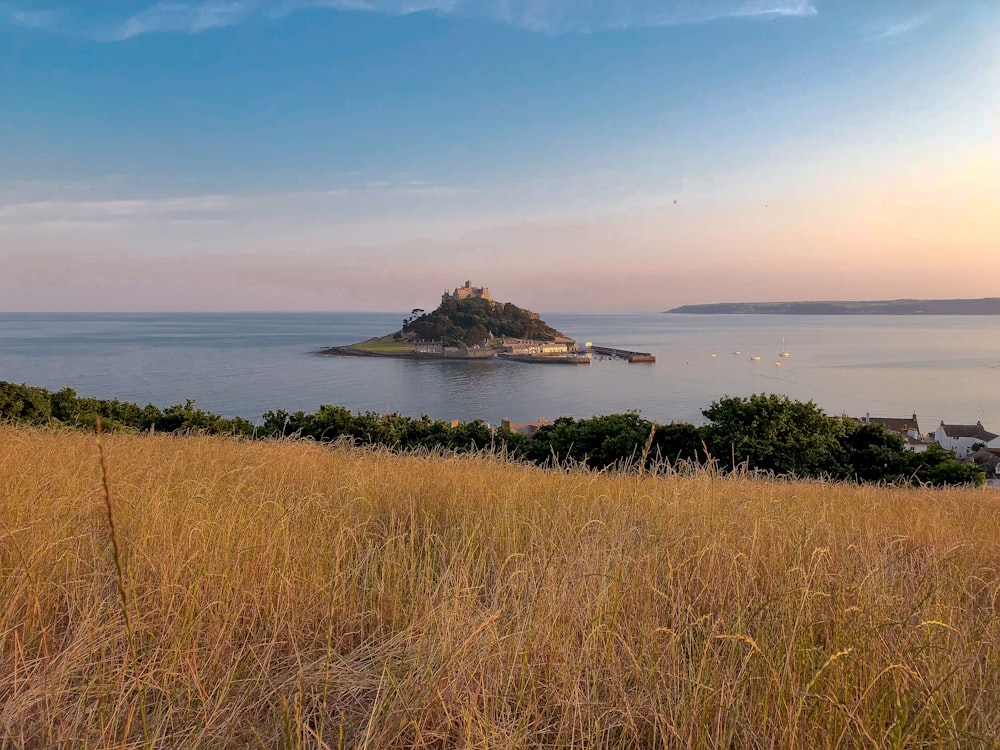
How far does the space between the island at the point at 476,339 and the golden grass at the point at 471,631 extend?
8181 centimetres

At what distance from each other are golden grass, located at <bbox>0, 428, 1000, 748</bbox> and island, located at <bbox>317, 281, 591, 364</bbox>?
81813 mm

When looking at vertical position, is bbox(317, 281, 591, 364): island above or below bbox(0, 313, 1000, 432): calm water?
above

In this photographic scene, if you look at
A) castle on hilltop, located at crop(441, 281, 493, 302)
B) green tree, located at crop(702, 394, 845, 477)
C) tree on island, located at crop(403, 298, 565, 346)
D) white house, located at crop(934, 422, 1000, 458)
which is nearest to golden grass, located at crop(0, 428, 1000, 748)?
green tree, located at crop(702, 394, 845, 477)

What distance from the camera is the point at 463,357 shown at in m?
90.9

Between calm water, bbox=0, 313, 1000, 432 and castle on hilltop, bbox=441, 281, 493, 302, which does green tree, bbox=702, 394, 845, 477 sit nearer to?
calm water, bbox=0, 313, 1000, 432

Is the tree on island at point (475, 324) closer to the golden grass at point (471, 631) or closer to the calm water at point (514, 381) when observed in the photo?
the calm water at point (514, 381)

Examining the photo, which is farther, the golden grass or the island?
the island

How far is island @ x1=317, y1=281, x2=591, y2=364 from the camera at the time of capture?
9156 cm

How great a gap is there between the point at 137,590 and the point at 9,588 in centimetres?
47

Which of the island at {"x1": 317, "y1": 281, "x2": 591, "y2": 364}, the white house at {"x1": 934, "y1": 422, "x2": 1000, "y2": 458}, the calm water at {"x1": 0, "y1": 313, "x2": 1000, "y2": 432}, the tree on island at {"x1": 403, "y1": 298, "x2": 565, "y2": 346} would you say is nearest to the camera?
the white house at {"x1": 934, "y1": 422, "x2": 1000, "y2": 458}

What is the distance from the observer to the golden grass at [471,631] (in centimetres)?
168

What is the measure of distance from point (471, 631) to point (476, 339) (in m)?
97.9

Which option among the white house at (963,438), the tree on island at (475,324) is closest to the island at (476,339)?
the tree on island at (475,324)

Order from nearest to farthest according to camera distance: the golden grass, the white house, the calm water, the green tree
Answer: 1. the golden grass
2. the green tree
3. the white house
4. the calm water
